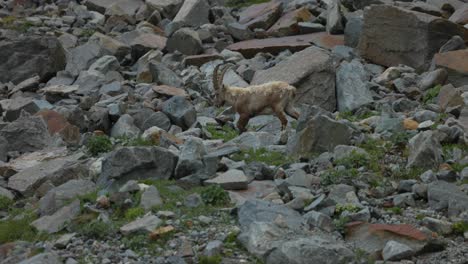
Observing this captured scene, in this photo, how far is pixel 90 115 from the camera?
18.4 meters

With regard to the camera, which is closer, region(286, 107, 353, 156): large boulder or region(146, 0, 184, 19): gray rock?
region(286, 107, 353, 156): large boulder

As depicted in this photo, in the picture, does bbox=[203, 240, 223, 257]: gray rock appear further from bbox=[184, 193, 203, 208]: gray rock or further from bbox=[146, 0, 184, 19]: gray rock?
bbox=[146, 0, 184, 19]: gray rock

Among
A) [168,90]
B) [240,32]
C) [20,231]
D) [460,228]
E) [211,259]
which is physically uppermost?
[211,259]

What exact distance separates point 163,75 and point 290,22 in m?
5.68

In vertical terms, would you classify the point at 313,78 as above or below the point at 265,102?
below

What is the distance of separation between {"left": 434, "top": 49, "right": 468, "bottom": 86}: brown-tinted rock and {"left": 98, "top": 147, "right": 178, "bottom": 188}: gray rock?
8.70m

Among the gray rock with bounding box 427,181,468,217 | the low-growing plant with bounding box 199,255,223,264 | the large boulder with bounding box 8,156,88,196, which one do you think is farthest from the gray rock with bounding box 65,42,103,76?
the low-growing plant with bounding box 199,255,223,264

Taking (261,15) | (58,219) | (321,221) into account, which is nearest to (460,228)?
(321,221)

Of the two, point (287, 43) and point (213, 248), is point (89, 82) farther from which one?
point (213, 248)

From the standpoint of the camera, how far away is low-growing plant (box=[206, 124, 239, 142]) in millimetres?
16312

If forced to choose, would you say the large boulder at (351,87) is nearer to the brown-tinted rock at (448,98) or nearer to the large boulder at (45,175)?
the brown-tinted rock at (448,98)

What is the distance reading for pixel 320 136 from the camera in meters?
13.7

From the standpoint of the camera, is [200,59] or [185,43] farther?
[185,43]

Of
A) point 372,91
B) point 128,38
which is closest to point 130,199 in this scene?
point 372,91
